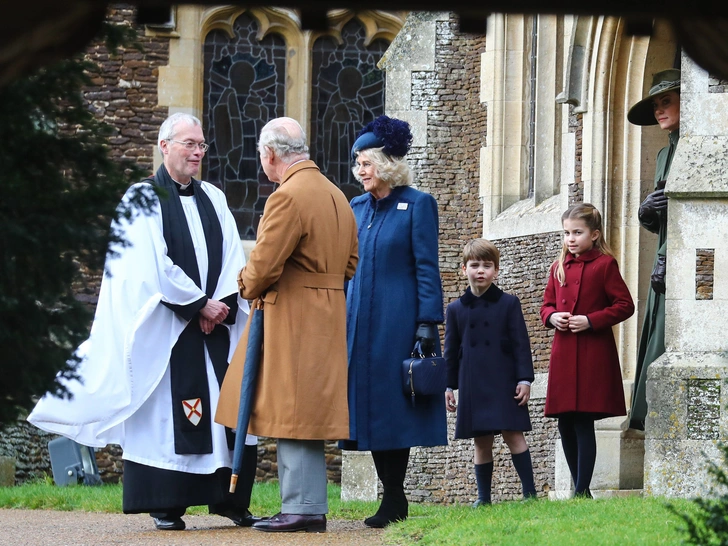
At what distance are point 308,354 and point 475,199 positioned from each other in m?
7.34

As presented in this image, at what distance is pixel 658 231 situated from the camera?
9250mm

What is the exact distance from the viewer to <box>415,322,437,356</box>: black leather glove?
755 cm

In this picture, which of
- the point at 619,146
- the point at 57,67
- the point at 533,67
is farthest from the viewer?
the point at 533,67

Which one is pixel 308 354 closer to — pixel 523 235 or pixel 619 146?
pixel 619 146

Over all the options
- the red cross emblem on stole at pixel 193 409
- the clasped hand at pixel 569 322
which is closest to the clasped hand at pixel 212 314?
the red cross emblem on stole at pixel 193 409

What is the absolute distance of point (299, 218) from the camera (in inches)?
282

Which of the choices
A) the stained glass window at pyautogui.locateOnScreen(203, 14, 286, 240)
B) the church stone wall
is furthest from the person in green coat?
the stained glass window at pyautogui.locateOnScreen(203, 14, 286, 240)

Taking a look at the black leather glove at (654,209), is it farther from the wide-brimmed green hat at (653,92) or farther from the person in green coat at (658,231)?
the wide-brimmed green hat at (653,92)

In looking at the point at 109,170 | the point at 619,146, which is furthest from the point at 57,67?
the point at 619,146

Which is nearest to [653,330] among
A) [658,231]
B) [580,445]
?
[658,231]

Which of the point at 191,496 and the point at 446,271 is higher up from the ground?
the point at 446,271

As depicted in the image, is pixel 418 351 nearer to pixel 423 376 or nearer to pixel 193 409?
pixel 423 376

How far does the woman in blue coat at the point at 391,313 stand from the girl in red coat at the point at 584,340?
111 cm

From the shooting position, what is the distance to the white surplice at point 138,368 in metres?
7.75
